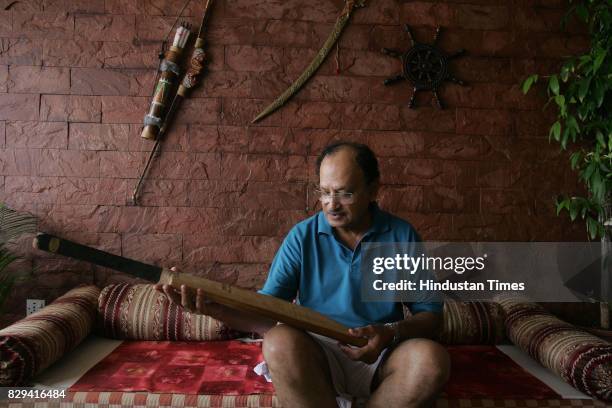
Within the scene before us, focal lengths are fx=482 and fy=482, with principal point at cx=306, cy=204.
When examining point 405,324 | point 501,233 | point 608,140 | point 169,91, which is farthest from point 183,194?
point 608,140

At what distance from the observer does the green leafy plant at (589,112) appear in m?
2.27

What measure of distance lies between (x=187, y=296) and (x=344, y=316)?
541mm

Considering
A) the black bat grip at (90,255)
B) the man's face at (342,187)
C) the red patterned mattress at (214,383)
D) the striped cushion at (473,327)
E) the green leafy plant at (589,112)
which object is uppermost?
the green leafy plant at (589,112)

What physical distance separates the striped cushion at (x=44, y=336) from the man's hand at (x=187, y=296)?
651 mm

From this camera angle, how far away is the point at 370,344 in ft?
4.64

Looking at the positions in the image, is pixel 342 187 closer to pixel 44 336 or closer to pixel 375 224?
pixel 375 224

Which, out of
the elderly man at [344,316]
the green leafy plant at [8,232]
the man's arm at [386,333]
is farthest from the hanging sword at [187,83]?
the man's arm at [386,333]

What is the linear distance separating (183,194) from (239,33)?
0.87 meters

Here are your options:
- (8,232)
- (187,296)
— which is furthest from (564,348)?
(8,232)

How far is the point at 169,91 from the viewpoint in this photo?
2408 mm

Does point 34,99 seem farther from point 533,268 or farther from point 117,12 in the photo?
point 533,268

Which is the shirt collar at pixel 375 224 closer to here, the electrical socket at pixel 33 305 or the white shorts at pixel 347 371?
the white shorts at pixel 347 371

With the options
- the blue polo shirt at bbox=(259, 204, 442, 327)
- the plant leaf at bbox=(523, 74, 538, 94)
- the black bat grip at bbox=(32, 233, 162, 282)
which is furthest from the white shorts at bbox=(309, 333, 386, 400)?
the plant leaf at bbox=(523, 74, 538, 94)

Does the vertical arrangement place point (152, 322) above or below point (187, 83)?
below
